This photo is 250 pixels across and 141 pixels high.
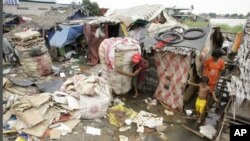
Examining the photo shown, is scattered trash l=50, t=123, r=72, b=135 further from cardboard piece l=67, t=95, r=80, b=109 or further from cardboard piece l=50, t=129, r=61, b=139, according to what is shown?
cardboard piece l=67, t=95, r=80, b=109

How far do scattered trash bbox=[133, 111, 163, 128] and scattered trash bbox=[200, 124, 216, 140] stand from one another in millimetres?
913

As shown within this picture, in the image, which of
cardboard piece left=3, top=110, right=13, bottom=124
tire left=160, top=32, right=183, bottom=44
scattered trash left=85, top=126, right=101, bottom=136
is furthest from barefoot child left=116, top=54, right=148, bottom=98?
cardboard piece left=3, top=110, right=13, bottom=124

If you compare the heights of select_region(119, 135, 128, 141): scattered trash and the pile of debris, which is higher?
the pile of debris

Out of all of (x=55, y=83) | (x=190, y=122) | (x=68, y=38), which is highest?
(x=68, y=38)

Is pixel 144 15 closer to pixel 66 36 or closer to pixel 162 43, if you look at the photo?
pixel 66 36

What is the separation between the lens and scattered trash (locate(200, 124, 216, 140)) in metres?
4.79

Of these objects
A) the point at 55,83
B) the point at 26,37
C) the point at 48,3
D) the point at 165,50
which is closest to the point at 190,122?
the point at 165,50

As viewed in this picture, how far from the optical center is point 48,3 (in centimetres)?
3047

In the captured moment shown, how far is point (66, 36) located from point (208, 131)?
7880mm

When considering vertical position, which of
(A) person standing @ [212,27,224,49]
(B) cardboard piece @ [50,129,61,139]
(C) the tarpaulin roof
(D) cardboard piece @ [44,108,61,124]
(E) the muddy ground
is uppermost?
(C) the tarpaulin roof

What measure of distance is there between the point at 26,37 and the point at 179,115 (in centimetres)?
566

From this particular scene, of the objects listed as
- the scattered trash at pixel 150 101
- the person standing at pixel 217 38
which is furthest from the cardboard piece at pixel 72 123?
the person standing at pixel 217 38

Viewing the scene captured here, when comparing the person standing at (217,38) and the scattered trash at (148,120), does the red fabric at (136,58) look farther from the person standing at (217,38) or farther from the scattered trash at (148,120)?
the person standing at (217,38)

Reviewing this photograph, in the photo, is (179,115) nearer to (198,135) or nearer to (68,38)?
(198,135)
